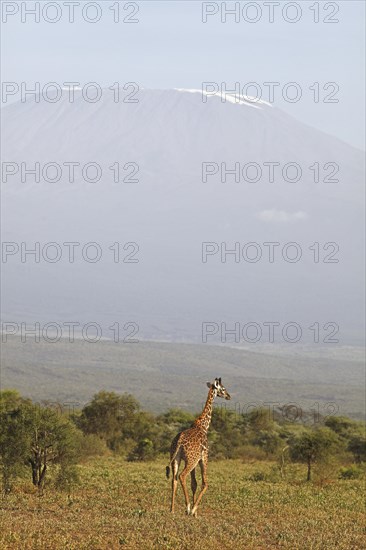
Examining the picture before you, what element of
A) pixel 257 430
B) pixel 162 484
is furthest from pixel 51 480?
pixel 257 430

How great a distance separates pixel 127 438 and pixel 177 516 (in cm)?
3564

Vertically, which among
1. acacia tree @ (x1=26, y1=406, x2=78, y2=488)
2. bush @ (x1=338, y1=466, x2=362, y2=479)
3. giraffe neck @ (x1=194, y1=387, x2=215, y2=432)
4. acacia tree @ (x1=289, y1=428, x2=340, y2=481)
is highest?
giraffe neck @ (x1=194, y1=387, x2=215, y2=432)

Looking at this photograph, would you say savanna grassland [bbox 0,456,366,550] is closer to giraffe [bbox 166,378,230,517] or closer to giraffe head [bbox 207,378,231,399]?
giraffe [bbox 166,378,230,517]

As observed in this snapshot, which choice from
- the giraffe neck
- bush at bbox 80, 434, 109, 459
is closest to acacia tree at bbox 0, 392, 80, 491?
the giraffe neck

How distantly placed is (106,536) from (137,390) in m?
107

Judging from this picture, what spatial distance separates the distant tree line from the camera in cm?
2981

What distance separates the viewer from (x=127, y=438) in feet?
189

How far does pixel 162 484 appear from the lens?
34250mm

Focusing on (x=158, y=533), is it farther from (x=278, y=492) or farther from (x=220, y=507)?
(x=278, y=492)

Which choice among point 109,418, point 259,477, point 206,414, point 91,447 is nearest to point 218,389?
point 206,414

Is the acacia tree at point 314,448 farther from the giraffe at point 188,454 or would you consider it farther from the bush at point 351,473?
the giraffe at point 188,454

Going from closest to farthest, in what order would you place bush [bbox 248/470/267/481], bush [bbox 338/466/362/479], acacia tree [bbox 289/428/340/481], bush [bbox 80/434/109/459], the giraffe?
the giraffe → bush [bbox 248/470/267/481] → bush [bbox 338/466/362/479] → acacia tree [bbox 289/428/340/481] → bush [bbox 80/434/109/459]

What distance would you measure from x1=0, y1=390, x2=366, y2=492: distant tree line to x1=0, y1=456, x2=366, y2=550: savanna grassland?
106 centimetres

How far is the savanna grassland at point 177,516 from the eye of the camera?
19.4 metres
